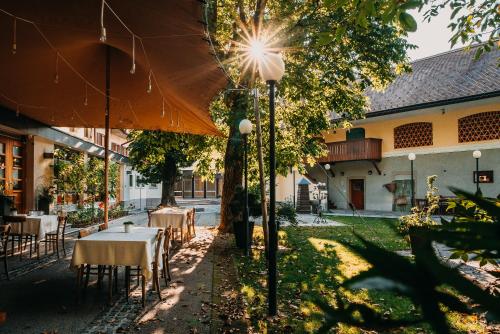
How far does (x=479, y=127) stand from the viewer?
18.8m

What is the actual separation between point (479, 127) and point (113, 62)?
18.9 meters

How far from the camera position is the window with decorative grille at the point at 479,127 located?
18156 millimetres

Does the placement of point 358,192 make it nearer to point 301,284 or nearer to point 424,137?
point 424,137

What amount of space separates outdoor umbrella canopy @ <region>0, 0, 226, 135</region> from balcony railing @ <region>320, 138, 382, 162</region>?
15.2 meters

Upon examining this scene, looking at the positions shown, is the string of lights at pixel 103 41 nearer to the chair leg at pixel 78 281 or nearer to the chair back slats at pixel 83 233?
the chair back slats at pixel 83 233

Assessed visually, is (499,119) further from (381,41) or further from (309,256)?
(309,256)

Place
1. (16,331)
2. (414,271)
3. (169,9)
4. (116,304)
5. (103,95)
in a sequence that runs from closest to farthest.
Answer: (414,271) → (169,9) → (16,331) → (116,304) → (103,95)

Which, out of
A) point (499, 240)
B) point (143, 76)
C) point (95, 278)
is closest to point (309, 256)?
point (95, 278)

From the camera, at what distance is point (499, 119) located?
1803 centimetres

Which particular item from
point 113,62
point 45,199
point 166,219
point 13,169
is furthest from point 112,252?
point 45,199

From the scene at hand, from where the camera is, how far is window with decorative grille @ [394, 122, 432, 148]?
2091 centimetres

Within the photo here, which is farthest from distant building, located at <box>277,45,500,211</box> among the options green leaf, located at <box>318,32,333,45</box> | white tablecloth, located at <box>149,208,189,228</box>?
green leaf, located at <box>318,32,333,45</box>

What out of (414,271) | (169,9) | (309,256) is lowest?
(309,256)

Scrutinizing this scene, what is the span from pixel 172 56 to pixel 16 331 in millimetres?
3929
